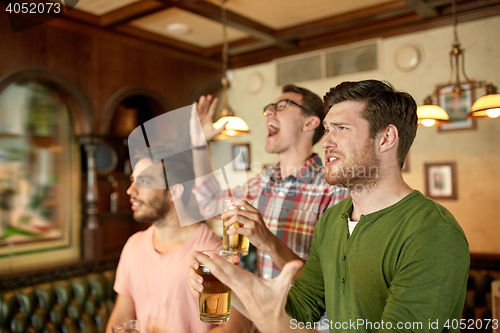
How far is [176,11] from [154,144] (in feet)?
8.52

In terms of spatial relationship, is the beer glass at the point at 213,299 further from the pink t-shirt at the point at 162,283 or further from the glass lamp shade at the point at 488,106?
the glass lamp shade at the point at 488,106

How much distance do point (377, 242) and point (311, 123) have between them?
93 cm

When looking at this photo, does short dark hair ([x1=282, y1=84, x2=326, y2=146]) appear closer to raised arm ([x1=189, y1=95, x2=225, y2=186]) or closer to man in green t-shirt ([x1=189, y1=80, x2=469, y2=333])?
raised arm ([x1=189, y1=95, x2=225, y2=186])

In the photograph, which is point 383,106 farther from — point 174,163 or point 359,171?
point 174,163

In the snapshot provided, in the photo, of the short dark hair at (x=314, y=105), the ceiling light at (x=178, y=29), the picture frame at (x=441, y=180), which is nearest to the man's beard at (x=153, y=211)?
the short dark hair at (x=314, y=105)

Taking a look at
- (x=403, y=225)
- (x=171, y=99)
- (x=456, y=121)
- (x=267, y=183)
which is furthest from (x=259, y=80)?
(x=403, y=225)

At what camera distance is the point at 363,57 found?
406 centimetres

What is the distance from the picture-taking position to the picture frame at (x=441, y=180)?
12.0 ft

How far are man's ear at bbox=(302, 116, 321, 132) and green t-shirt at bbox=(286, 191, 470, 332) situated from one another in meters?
0.64

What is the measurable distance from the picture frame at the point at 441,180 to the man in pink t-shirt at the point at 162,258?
2.80m

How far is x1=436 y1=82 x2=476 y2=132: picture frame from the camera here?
3545 millimetres

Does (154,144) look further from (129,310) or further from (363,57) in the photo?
(363,57)

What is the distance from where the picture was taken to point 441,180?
12.2 feet

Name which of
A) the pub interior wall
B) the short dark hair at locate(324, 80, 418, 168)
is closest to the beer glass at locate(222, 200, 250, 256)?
the short dark hair at locate(324, 80, 418, 168)
